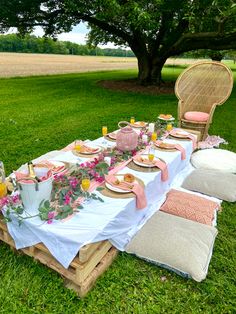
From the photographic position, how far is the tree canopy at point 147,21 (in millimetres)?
7219

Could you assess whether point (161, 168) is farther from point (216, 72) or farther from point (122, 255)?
point (216, 72)

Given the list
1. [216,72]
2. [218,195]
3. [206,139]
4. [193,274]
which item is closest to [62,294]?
[193,274]

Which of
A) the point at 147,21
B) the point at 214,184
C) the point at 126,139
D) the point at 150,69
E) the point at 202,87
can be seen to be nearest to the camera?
the point at 126,139

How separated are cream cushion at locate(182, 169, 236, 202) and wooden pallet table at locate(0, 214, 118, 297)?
151 cm

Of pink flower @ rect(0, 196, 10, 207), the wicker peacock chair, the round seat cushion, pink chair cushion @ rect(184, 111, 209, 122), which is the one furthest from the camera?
the wicker peacock chair

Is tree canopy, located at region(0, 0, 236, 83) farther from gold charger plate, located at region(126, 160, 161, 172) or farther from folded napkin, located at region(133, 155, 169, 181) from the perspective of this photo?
gold charger plate, located at region(126, 160, 161, 172)

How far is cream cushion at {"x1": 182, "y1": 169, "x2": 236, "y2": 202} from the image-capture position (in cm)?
310

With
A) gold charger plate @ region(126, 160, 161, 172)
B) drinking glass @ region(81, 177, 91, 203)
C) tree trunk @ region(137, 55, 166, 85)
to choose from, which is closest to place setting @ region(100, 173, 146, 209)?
drinking glass @ region(81, 177, 91, 203)

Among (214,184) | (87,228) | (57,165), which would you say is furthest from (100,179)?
(214,184)

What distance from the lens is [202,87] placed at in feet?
18.5

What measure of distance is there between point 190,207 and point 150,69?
9.08m

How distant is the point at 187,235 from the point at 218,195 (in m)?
1.06

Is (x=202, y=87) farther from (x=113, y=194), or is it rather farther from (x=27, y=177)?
(x=27, y=177)

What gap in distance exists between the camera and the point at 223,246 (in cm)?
242
